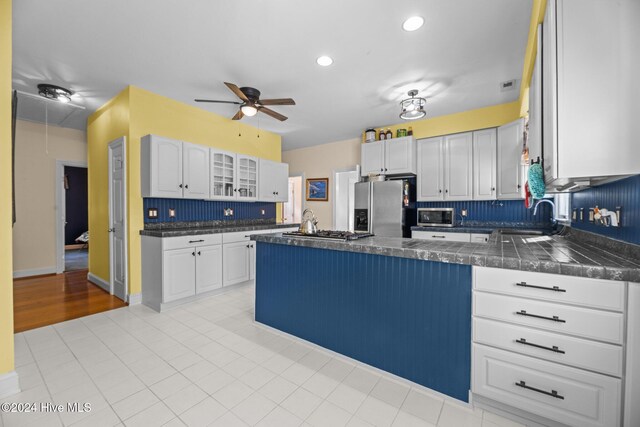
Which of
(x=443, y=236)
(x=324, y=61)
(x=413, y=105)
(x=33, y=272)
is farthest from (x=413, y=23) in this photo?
(x=33, y=272)

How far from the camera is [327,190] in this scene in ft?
20.3

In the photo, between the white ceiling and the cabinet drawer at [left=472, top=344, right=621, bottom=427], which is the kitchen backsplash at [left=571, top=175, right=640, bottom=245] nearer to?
the cabinet drawer at [left=472, top=344, right=621, bottom=427]

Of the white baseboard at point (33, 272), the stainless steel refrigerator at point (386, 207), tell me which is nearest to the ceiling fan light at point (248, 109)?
the stainless steel refrigerator at point (386, 207)

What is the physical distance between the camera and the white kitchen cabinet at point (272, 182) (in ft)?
15.9

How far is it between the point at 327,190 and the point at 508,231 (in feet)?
11.9

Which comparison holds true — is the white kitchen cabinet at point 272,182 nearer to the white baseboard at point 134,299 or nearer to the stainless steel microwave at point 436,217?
the white baseboard at point 134,299

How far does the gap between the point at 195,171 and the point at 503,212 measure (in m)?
4.63

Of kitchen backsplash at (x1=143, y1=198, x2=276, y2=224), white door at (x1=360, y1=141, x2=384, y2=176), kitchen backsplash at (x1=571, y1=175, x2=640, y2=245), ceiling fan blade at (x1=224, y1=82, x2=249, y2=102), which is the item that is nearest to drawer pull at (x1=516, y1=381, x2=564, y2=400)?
kitchen backsplash at (x1=571, y1=175, x2=640, y2=245)

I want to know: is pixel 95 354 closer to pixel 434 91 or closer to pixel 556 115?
pixel 556 115

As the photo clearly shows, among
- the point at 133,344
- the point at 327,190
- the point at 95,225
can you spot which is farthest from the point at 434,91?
the point at 95,225

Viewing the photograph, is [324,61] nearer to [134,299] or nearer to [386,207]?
[386,207]

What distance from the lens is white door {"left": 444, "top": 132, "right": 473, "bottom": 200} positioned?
411cm

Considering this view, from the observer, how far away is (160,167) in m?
3.40

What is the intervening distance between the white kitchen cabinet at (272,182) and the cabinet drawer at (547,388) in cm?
401
